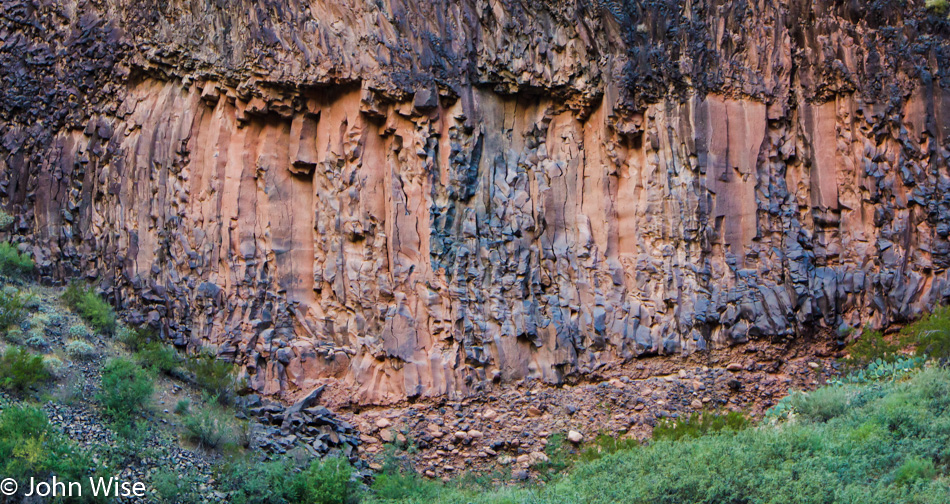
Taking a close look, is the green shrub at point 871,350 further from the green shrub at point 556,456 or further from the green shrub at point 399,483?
the green shrub at point 399,483

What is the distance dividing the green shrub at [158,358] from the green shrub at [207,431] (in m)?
1.43

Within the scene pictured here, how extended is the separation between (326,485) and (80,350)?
4118 mm

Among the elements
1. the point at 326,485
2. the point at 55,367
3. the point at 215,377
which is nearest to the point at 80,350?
the point at 55,367

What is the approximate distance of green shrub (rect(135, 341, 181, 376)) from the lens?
12.4 meters

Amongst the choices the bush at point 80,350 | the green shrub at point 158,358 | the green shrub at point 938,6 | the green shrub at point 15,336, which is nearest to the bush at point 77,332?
the bush at point 80,350

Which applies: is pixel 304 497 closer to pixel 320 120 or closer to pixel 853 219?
pixel 320 120

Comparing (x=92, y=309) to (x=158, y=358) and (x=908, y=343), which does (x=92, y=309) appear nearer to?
(x=158, y=358)

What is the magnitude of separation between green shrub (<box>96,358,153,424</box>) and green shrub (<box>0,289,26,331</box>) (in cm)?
171

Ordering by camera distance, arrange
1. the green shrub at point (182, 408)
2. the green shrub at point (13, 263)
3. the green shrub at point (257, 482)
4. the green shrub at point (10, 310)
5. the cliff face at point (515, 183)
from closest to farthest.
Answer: the green shrub at point (257, 482) → the green shrub at point (182, 408) → the green shrub at point (10, 310) → the cliff face at point (515, 183) → the green shrub at point (13, 263)

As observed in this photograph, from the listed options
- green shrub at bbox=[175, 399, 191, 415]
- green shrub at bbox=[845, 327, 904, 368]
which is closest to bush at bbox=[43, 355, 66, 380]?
green shrub at bbox=[175, 399, 191, 415]

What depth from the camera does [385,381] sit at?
1288 centimetres

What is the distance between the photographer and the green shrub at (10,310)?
11.7m

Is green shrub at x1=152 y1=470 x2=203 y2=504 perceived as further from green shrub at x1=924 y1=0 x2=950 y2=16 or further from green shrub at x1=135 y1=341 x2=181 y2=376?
green shrub at x1=924 y1=0 x2=950 y2=16

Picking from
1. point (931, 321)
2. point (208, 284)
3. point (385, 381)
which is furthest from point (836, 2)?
point (208, 284)
